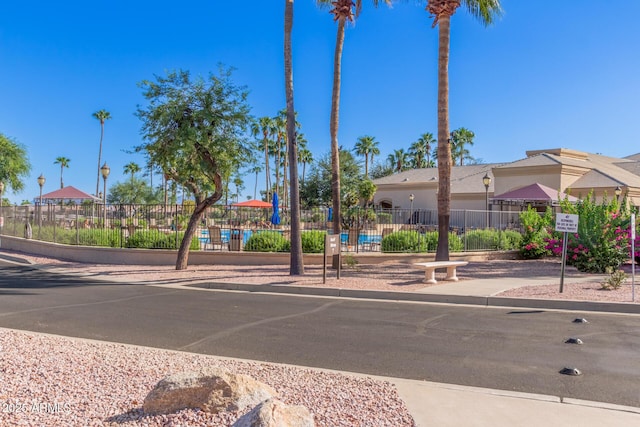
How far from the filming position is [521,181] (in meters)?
35.6

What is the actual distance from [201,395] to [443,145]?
13.4 metres

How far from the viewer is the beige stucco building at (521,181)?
3319 centimetres

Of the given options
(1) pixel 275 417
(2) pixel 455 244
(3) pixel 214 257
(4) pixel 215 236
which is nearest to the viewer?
(1) pixel 275 417

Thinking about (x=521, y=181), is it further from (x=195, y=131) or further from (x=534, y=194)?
(x=195, y=131)

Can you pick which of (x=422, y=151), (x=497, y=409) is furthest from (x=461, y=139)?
(x=497, y=409)

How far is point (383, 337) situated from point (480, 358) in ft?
5.44

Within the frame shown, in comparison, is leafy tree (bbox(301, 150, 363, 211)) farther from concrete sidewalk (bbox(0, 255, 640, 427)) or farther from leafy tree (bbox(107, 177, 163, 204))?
concrete sidewalk (bbox(0, 255, 640, 427))

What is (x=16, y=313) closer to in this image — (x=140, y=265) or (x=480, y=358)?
(x=480, y=358)

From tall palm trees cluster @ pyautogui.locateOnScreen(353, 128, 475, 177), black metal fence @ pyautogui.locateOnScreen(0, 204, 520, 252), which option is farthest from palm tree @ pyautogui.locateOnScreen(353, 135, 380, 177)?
black metal fence @ pyautogui.locateOnScreen(0, 204, 520, 252)

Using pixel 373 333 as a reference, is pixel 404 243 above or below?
above

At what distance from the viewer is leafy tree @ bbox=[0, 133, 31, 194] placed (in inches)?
1631

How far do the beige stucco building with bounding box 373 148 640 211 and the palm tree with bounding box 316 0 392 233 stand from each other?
12.6 metres

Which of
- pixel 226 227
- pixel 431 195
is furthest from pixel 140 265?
pixel 431 195

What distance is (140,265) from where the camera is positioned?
Result: 19.5 meters
